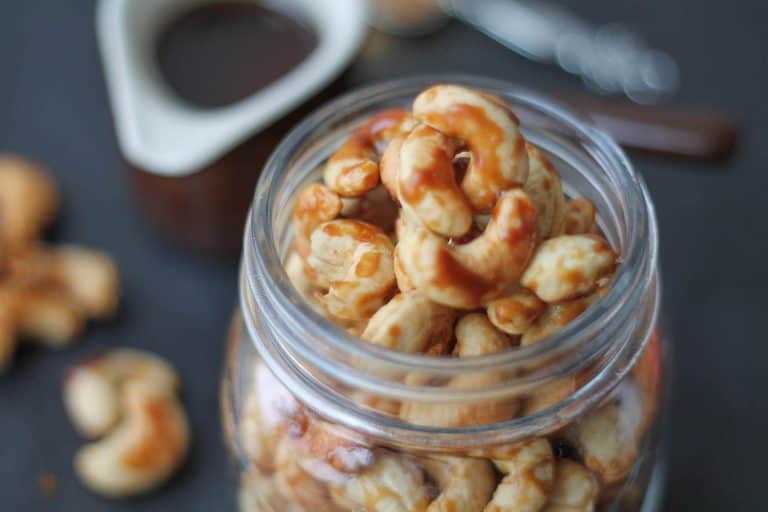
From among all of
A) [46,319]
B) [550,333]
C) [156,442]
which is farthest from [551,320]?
[46,319]

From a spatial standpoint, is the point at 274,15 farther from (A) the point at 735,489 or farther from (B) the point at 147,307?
(A) the point at 735,489

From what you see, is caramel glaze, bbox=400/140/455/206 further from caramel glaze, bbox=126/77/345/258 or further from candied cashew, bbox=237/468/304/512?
caramel glaze, bbox=126/77/345/258

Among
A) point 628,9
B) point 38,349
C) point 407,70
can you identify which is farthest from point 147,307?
point 628,9

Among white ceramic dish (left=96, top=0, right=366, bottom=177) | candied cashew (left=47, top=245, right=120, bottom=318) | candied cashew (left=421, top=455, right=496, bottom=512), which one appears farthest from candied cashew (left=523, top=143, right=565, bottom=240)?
candied cashew (left=47, top=245, right=120, bottom=318)

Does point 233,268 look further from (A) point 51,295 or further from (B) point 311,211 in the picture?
(B) point 311,211

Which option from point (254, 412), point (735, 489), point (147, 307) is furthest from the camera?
point (147, 307)

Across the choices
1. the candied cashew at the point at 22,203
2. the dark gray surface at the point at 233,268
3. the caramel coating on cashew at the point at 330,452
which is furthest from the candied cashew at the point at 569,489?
the candied cashew at the point at 22,203
